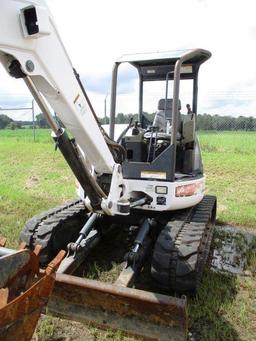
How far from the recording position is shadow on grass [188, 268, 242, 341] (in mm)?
3170

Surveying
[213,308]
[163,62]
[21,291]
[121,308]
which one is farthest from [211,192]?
[21,291]

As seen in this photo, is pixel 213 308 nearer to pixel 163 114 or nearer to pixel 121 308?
pixel 121 308

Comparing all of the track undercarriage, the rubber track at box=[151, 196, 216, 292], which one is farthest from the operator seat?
the rubber track at box=[151, 196, 216, 292]

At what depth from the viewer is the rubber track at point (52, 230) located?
4191 millimetres

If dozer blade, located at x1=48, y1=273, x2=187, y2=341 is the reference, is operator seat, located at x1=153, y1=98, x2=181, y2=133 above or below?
above

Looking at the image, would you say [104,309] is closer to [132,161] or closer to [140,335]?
[140,335]

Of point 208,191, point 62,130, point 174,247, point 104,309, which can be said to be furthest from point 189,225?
point 208,191

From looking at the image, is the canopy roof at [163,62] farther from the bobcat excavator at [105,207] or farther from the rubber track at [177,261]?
the rubber track at [177,261]

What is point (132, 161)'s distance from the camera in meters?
4.64

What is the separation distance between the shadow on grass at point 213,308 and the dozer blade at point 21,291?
4.56 feet

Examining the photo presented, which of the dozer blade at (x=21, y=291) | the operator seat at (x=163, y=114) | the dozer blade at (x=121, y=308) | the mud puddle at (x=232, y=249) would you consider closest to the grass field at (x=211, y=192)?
the dozer blade at (x=121, y=308)

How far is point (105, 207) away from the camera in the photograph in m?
3.58

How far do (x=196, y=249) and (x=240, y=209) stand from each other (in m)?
4.03

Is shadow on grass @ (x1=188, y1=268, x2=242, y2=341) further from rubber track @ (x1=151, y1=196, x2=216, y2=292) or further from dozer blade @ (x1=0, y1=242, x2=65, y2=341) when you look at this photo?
dozer blade @ (x1=0, y1=242, x2=65, y2=341)
